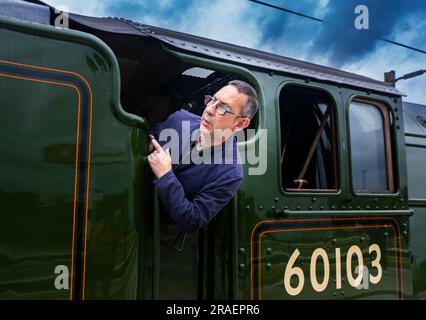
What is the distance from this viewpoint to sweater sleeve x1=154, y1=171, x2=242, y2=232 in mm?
1945

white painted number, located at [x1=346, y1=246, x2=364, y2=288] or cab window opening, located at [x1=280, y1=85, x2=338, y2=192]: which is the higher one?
cab window opening, located at [x1=280, y1=85, x2=338, y2=192]

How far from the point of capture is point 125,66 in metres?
2.89

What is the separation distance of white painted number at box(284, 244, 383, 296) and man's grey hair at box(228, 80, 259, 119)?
0.86m

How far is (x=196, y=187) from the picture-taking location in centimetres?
213

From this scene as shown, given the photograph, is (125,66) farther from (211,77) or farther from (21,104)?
(21,104)

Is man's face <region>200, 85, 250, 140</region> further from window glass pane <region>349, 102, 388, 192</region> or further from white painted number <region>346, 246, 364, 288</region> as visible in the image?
white painted number <region>346, 246, 364, 288</region>

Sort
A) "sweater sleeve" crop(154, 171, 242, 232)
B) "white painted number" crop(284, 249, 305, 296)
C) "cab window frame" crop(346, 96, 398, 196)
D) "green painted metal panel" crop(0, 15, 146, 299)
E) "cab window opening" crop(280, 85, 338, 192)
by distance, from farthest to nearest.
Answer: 1. "cab window frame" crop(346, 96, 398, 196)
2. "cab window opening" crop(280, 85, 338, 192)
3. "white painted number" crop(284, 249, 305, 296)
4. "sweater sleeve" crop(154, 171, 242, 232)
5. "green painted metal panel" crop(0, 15, 146, 299)

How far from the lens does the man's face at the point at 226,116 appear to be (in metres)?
2.16

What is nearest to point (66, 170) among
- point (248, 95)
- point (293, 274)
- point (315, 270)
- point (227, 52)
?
point (248, 95)

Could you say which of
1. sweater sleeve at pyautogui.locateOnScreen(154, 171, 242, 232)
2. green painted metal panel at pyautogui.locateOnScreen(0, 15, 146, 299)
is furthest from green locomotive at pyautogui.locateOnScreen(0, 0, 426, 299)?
sweater sleeve at pyautogui.locateOnScreen(154, 171, 242, 232)

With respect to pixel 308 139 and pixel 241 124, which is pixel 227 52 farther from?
pixel 308 139

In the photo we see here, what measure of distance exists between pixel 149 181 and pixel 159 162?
0.17 m

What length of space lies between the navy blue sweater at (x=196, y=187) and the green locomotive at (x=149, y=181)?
0.42ft

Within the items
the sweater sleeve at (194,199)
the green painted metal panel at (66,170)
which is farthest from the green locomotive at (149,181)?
the sweater sleeve at (194,199)
